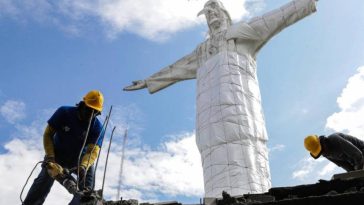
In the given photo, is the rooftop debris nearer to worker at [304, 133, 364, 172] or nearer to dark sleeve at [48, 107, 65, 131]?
dark sleeve at [48, 107, 65, 131]

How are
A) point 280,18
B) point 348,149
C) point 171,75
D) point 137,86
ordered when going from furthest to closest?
point 137,86 → point 171,75 → point 280,18 → point 348,149

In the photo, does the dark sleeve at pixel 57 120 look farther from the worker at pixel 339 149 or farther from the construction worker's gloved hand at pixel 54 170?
the worker at pixel 339 149

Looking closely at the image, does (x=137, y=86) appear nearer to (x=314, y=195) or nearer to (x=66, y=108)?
(x=66, y=108)

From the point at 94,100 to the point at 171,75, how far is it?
24.8ft

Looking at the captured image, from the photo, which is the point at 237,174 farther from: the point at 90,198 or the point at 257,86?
the point at 90,198

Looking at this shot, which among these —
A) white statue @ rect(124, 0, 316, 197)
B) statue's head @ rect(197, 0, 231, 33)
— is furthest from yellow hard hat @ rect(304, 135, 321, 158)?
statue's head @ rect(197, 0, 231, 33)

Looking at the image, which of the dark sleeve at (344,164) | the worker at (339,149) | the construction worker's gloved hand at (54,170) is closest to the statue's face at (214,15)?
the worker at (339,149)

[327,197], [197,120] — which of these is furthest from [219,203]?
[197,120]

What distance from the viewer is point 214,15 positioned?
11.3 meters

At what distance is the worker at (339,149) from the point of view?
4.90 m

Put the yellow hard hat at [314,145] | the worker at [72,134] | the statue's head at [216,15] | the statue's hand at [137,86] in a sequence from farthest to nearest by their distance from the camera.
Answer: the statue's hand at [137,86] → the statue's head at [216,15] → the yellow hard hat at [314,145] → the worker at [72,134]

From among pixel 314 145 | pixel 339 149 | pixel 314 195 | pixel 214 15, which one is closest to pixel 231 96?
pixel 214 15

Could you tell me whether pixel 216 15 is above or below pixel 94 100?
above

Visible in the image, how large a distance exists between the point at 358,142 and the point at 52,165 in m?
3.25
